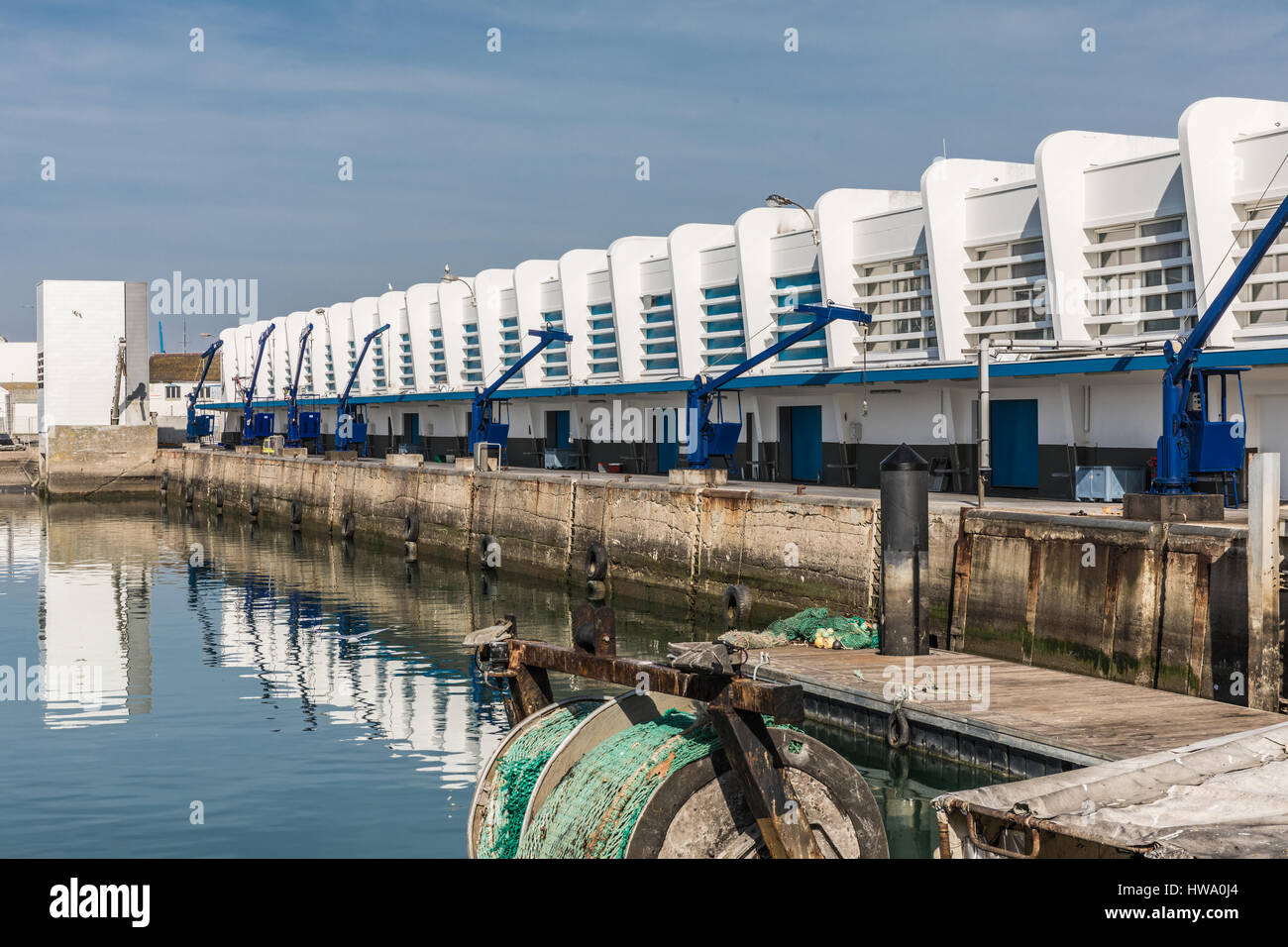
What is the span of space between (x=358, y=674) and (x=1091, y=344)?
55.3 ft

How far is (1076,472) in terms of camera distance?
29641mm

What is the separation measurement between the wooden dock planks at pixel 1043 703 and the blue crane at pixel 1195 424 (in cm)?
488

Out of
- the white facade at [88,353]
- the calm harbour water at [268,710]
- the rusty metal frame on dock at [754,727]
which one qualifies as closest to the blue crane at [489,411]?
the calm harbour water at [268,710]

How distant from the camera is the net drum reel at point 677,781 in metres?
8.45

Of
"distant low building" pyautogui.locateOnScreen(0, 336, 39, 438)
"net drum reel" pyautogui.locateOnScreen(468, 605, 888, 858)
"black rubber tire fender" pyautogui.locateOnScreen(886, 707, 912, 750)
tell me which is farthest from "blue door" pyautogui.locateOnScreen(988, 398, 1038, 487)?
"distant low building" pyautogui.locateOnScreen(0, 336, 39, 438)

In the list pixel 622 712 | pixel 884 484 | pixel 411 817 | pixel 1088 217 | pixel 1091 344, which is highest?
pixel 1088 217

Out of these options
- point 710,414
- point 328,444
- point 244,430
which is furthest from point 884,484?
point 244,430

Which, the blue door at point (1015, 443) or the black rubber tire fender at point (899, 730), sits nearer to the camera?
the black rubber tire fender at point (899, 730)

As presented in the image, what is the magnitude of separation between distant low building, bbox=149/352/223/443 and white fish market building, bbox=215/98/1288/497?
56.5 m

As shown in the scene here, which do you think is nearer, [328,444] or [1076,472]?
[1076,472]

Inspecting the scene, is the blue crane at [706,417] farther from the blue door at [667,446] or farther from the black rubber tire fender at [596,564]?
the blue door at [667,446]

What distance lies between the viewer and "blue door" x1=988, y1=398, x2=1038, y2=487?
108 feet
